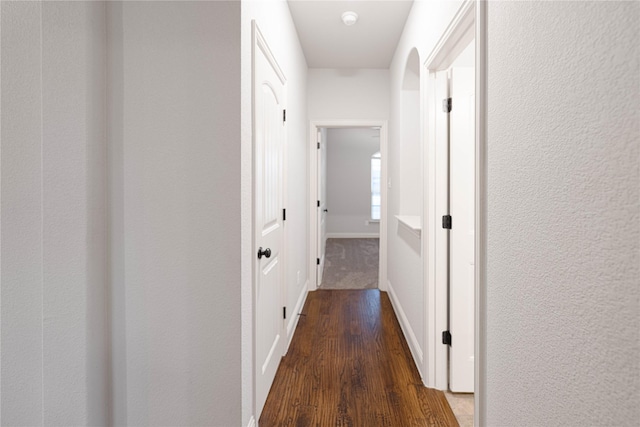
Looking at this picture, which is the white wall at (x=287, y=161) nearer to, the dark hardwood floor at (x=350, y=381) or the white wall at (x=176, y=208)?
the white wall at (x=176, y=208)

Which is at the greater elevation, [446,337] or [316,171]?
[316,171]

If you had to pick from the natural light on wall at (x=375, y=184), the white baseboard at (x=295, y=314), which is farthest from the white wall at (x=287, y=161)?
the natural light on wall at (x=375, y=184)

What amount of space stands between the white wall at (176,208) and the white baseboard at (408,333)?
53.0 inches

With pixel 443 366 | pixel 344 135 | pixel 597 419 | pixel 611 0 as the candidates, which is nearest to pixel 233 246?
pixel 597 419

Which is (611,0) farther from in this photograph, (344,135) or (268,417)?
(344,135)

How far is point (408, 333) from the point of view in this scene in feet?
9.23

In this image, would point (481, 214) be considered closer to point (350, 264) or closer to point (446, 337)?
point (446, 337)

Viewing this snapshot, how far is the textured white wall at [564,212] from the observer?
0.70 m

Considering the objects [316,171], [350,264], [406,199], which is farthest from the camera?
[350,264]

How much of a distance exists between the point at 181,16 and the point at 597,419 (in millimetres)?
1818

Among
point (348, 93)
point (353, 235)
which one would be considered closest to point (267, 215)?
point (348, 93)

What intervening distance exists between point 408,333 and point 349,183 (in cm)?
602

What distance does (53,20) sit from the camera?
140cm

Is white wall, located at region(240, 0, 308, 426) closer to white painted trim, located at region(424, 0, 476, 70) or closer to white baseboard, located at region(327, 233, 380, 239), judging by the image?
white painted trim, located at region(424, 0, 476, 70)
